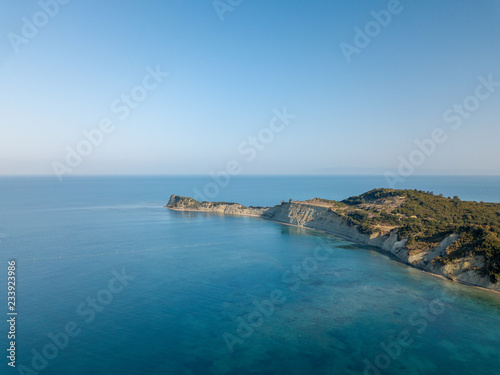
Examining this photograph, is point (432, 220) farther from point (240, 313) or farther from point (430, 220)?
point (240, 313)

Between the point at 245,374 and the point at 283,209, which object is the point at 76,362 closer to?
the point at 245,374

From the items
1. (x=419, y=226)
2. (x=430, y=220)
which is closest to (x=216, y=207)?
(x=430, y=220)

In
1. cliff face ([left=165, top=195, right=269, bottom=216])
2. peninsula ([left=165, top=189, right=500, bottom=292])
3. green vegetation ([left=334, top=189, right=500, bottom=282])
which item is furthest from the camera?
cliff face ([left=165, top=195, right=269, bottom=216])

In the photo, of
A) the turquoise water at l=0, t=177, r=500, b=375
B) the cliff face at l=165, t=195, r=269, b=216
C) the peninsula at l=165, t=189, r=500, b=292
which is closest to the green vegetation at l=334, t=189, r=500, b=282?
the peninsula at l=165, t=189, r=500, b=292

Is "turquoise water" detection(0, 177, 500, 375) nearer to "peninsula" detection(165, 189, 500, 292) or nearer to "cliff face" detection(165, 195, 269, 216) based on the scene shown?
"peninsula" detection(165, 189, 500, 292)

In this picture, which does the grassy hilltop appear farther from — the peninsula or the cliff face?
the cliff face

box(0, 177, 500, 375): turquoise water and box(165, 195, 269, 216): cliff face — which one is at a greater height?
box(165, 195, 269, 216): cliff face

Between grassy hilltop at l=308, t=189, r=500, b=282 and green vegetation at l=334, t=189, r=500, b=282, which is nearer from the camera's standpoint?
green vegetation at l=334, t=189, r=500, b=282

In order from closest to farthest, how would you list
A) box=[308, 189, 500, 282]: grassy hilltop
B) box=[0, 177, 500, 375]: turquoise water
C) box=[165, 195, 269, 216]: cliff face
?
box=[0, 177, 500, 375]: turquoise water, box=[308, 189, 500, 282]: grassy hilltop, box=[165, 195, 269, 216]: cliff face

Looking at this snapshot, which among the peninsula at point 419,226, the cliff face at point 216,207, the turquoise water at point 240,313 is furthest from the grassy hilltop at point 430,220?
the cliff face at point 216,207
